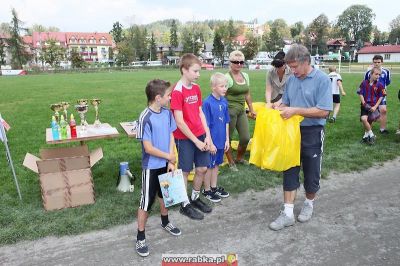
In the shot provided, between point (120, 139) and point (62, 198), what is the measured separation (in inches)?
154

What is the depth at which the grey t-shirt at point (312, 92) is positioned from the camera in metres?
3.66

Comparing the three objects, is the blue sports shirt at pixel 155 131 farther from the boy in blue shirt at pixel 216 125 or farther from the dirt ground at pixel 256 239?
the boy in blue shirt at pixel 216 125

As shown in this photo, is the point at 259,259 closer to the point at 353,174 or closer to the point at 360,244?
the point at 360,244

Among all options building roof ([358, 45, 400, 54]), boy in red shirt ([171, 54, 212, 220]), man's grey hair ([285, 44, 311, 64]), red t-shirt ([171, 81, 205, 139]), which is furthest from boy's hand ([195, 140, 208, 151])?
building roof ([358, 45, 400, 54])

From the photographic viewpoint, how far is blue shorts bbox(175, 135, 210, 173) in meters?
4.28

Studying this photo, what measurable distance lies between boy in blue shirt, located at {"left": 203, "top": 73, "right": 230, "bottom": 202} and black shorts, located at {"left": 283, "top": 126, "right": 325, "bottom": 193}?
1020mm

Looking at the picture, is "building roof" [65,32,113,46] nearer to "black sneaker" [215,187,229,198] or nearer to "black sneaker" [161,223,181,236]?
"black sneaker" [215,187,229,198]

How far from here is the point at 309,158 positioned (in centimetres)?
396

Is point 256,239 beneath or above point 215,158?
beneath

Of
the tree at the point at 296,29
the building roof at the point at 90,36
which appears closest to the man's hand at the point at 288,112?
the tree at the point at 296,29

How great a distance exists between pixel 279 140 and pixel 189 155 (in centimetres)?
115

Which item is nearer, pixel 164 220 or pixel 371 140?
pixel 164 220

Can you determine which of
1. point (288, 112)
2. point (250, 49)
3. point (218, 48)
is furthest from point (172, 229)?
point (218, 48)

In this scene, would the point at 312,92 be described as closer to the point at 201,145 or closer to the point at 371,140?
the point at 201,145
